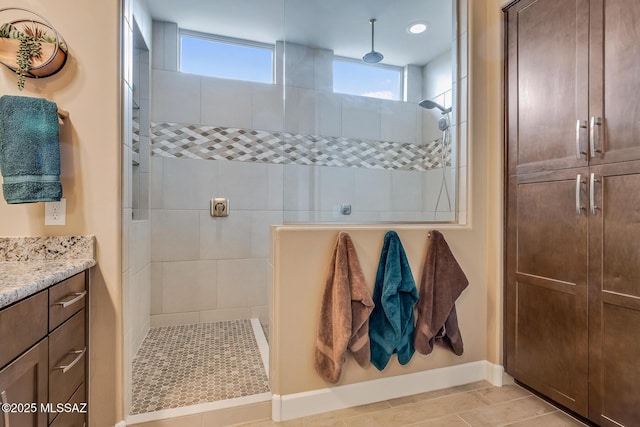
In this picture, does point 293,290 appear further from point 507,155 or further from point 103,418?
point 507,155

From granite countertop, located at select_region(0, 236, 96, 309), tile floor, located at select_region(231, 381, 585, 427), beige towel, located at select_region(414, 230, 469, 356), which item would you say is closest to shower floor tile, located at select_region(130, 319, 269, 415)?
tile floor, located at select_region(231, 381, 585, 427)

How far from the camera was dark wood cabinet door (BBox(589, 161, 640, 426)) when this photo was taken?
1.34m

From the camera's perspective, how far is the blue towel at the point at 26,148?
116 cm

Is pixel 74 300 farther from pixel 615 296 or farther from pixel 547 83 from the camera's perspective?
pixel 547 83

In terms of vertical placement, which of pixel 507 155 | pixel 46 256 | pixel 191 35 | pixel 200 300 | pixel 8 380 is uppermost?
pixel 191 35

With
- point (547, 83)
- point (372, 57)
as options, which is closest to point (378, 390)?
point (547, 83)

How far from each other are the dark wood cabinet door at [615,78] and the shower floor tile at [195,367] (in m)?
2.05

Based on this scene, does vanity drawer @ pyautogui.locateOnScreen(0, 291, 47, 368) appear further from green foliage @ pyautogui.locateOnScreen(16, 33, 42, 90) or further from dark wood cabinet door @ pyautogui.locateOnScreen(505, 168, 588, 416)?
dark wood cabinet door @ pyautogui.locateOnScreen(505, 168, 588, 416)

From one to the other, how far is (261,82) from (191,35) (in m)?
0.72

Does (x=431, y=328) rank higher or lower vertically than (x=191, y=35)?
lower

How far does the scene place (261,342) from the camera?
2.39 metres

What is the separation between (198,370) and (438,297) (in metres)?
1.50

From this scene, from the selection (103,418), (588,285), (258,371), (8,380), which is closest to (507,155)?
(588,285)

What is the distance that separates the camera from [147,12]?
2.49 m
